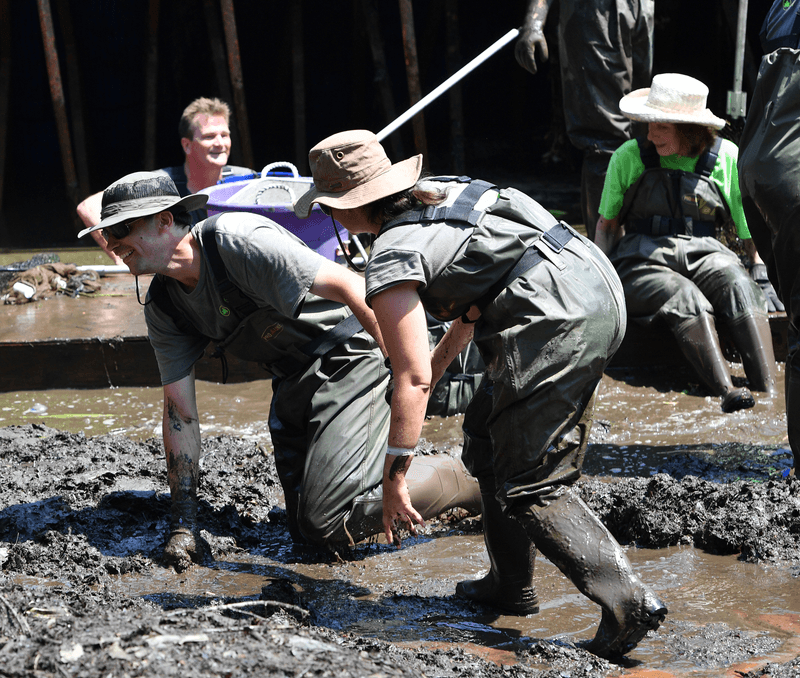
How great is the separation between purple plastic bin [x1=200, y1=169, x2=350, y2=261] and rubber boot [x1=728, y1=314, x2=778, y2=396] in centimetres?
235

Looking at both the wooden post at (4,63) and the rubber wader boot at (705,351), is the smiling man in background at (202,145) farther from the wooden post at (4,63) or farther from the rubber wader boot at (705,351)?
the wooden post at (4,63)

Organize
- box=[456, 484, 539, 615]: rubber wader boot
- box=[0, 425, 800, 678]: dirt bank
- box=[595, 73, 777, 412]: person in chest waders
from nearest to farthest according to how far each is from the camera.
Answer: box=[0, 425, 800, 678]: dirt bank < box=[456, 484, 539, 615]: rubber wader boot < box=[595, 73, 777, 412]: person in chest waders

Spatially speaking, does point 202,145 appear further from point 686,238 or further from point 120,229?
point 686,238

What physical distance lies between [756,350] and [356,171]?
330 cm

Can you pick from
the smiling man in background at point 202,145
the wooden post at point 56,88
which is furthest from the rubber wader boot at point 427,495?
the wooden post at point 56,88

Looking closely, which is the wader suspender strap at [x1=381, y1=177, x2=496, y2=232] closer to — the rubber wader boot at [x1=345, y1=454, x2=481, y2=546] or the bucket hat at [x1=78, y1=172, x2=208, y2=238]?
the bucket hat at [x1=78, y1=172, x2=208, y2=238]

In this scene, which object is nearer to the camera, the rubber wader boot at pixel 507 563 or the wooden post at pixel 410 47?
the rubber wader boot at pixel 507 563

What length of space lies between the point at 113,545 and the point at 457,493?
1.40 meters

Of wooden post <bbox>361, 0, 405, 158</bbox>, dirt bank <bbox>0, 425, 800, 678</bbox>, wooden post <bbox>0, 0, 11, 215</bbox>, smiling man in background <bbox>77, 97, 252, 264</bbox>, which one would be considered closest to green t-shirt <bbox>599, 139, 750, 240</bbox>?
dirt bank <bbox>0, 425, 800, 678</bbox>

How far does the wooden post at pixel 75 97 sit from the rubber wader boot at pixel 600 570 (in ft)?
25.2

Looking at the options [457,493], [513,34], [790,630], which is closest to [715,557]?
[790,630]

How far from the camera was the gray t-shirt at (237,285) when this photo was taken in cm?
332

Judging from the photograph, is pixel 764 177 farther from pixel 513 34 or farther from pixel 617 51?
pixel 513 34

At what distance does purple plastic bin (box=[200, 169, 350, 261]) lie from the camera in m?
5.08
